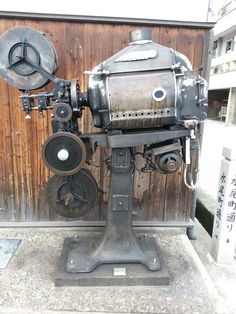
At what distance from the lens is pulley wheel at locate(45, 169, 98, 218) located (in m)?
2.45

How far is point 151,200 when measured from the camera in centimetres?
324

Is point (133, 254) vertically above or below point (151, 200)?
below

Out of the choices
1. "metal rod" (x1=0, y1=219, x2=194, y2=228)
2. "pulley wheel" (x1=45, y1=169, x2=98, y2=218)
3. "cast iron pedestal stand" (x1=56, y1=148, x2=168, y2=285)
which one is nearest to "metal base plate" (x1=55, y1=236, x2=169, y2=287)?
"cast iron pedestal stand" (x1=56, y1=148, x2=168, y2=285)

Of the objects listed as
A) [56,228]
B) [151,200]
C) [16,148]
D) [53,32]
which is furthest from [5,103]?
[151,200]

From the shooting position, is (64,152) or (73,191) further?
(73,191)

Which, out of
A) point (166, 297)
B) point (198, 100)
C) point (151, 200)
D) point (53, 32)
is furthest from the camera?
point (151, 200)

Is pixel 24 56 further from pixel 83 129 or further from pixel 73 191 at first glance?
pixel 73 191

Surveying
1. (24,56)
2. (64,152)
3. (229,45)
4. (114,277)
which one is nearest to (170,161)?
(64,152)

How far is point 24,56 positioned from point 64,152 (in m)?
0.80

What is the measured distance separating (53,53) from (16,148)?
130 cm

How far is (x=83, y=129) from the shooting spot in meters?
2.96

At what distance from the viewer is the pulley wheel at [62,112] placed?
202 centimetres

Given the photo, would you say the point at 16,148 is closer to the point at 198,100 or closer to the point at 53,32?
the point at 53,32

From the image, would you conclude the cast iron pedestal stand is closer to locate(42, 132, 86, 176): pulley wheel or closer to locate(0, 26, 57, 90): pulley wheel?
locate(42, 132, 86, 176): pulley wheel
